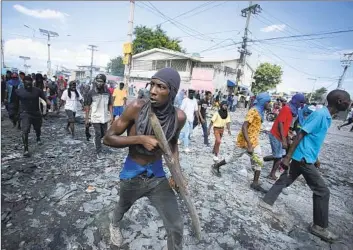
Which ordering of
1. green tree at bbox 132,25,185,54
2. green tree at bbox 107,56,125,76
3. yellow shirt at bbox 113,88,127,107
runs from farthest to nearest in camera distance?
green tree at bbox 107,56,125,76, green tree at bbox 132,25,185,54, yellow shirt at bbox 113,88,127,107

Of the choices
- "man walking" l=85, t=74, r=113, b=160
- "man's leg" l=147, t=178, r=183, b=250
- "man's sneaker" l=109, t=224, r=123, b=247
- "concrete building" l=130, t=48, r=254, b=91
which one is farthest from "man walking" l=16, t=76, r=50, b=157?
"concrete building" l=130, t=48, r=254, b=91

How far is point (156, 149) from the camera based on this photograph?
1.89 metres

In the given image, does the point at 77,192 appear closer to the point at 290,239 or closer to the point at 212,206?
the point at 212,206

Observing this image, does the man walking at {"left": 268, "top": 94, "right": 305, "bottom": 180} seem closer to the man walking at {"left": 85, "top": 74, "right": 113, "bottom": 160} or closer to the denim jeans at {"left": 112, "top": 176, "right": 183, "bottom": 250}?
the denim jeans at {"left": 112, "top": 176, "right": 183, "bottom": 250}

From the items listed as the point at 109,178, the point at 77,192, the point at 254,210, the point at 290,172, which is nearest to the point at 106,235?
the point at 77,192

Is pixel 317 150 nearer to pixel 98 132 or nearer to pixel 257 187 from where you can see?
pixel 257 187

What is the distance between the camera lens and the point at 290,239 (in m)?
3.12

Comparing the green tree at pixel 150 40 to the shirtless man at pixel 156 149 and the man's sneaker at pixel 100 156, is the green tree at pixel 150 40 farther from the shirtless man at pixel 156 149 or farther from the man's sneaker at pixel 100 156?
the shirtless man at pixel 156 149

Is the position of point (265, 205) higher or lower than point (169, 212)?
lower

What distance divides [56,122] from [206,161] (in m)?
6.29

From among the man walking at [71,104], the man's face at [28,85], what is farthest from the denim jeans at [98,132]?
the man walking at [71,104]

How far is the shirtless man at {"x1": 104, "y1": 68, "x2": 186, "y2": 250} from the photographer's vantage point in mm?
1897

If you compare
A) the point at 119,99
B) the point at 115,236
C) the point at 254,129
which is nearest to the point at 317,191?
the point at 254,129

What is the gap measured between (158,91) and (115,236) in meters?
1.72
